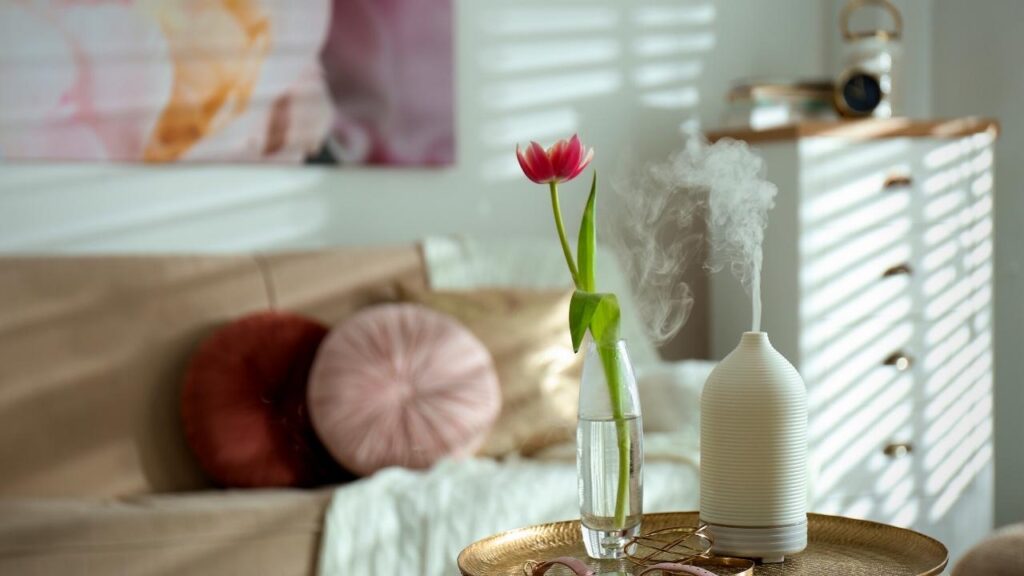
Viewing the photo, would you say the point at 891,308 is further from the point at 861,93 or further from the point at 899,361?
the point at 861,93

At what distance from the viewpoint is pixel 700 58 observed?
11.4 feet

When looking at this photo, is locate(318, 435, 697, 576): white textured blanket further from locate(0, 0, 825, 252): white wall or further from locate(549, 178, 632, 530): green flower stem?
locate(0, 0, 825, 252): white wall

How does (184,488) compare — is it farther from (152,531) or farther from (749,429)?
(749,429)

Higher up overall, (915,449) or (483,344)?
(483,344)

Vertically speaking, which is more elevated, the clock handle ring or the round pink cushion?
the clock handle ring

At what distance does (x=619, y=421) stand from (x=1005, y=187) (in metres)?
2.45

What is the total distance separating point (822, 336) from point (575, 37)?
1.08m

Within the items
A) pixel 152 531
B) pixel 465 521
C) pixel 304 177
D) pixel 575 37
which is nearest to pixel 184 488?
pixel 152 531

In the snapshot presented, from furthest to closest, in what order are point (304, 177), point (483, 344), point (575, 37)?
point (575, 37) < point (304, 177) < point (483, 344)

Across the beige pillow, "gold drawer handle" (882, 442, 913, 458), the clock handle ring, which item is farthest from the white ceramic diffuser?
the clock handle ring

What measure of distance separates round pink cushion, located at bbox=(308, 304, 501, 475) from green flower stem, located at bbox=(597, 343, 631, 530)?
3.55 ft

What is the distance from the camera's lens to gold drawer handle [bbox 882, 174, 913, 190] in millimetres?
3045

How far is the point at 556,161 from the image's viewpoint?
52.0 inches

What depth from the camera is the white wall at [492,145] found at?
9.00 feet
